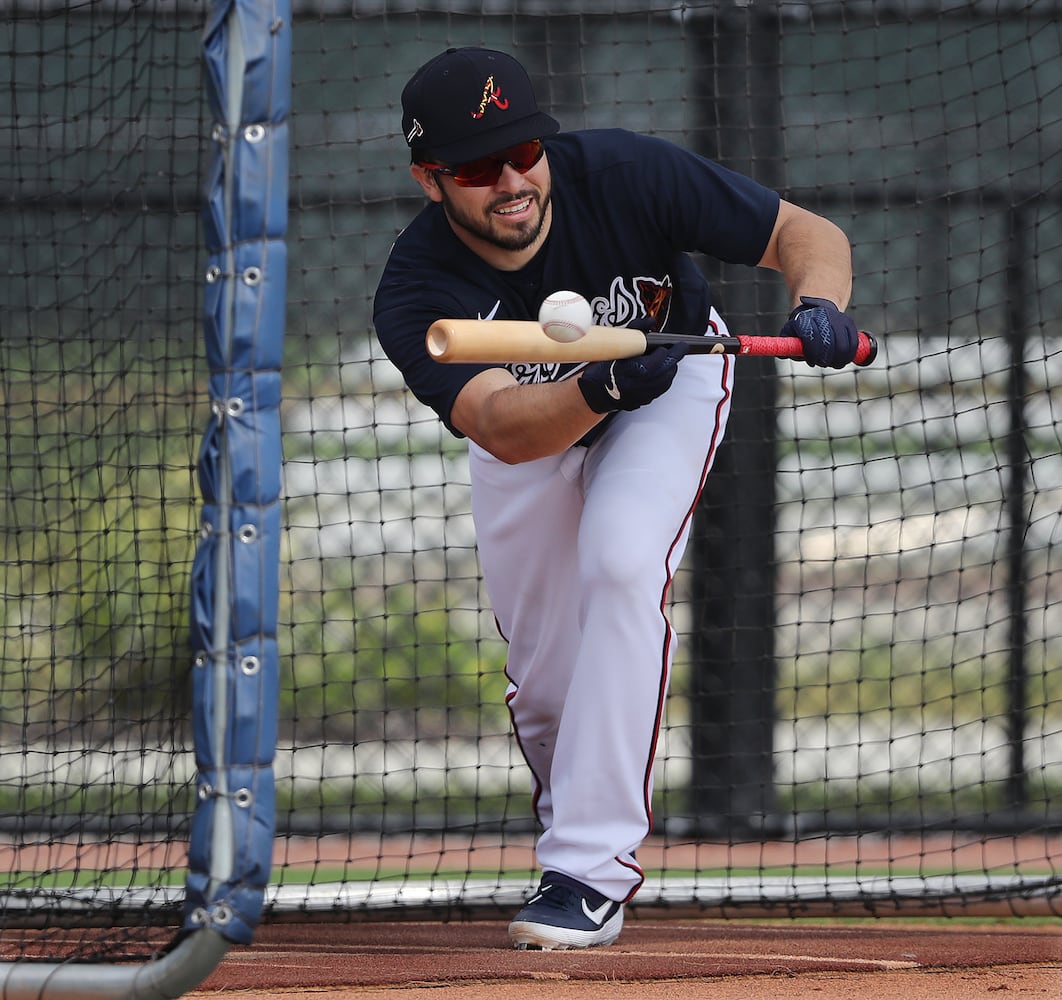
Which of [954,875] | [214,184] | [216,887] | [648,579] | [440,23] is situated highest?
[440,23]

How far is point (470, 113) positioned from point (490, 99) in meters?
0.04

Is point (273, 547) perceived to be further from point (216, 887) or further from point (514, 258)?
point (514, 258)

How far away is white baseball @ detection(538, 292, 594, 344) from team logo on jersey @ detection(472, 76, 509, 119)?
56cm

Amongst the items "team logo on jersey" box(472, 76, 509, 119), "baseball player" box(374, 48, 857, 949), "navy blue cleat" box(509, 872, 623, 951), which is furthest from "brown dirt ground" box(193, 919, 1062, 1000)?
"team logo on jersey" box(472, 76, 509, 119)

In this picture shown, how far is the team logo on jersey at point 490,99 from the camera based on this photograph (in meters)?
2.36

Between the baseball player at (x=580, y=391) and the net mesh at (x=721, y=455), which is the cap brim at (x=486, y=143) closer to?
the baseball player at (x=580, y=391)

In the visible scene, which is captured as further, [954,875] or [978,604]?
[978,604]

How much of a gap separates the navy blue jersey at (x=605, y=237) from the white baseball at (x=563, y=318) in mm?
616

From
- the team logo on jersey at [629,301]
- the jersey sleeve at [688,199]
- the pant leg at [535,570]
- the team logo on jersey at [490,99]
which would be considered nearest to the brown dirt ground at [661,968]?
the pant leg at [535,570]

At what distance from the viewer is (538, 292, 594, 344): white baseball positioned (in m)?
1.92

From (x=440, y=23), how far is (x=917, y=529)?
2393 mm

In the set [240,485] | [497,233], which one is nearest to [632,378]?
[497,233]

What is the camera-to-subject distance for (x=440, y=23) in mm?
4824

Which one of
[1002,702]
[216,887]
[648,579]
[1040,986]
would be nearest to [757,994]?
[1040,986]
